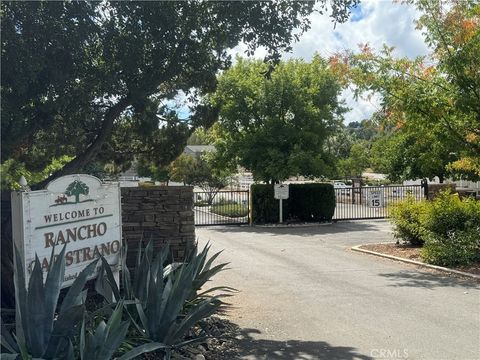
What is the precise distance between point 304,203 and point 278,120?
140 inches

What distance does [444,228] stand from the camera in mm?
12109

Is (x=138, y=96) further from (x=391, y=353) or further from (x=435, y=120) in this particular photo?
(x=435, y=120)

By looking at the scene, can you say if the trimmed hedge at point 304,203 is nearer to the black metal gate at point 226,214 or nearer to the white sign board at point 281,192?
the black metal gate at point 226,214

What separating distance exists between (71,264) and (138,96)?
2256 millimetres

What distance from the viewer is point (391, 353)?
5508mm

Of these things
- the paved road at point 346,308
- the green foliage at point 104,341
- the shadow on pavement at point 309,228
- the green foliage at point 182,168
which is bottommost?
the paved road at point 346,308

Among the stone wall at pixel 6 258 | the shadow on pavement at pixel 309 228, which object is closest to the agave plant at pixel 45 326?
the stone wall at pixel 6 258

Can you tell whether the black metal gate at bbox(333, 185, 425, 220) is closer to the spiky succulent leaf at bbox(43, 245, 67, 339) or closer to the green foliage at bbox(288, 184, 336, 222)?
the green foliage at bbox(288, 184, 336, 222)

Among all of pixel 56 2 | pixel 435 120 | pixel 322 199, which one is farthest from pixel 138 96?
pixel 322 199

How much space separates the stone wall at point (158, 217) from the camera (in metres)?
7.88

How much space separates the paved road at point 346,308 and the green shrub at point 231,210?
11.7 metres

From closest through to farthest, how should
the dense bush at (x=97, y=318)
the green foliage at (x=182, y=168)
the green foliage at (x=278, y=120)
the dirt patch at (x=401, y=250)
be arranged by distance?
the dense bush at (x=97, y=318) < the dirt patch at (x=401, y=250) < the green foliage at (x=278, y=120) < the green foliage at (x=182, y=168)

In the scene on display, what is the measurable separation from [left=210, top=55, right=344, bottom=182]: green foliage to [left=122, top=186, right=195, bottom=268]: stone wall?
12674 mm

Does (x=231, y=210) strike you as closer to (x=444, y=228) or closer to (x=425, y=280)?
(x=444, y=228)
